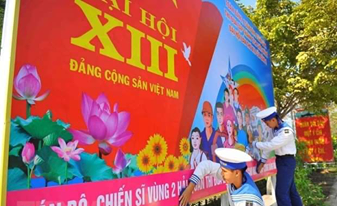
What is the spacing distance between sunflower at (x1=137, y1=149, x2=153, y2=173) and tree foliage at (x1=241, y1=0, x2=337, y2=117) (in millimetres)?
4998

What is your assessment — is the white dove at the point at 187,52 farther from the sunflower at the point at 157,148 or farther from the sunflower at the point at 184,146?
the sunflower at the point at 157,148

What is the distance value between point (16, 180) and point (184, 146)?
1.34 metres

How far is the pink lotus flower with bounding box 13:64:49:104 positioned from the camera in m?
1.18

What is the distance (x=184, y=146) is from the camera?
2.28 metres

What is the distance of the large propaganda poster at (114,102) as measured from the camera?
4.01 ft

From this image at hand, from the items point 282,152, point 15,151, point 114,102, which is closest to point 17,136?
point 15,151

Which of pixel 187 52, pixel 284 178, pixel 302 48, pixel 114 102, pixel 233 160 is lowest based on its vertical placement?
pixel 284 178

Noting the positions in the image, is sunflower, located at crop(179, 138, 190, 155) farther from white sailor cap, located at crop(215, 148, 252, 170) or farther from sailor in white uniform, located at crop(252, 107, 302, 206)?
sailor in white uniform, located at crop(252, 107, 302, 206)

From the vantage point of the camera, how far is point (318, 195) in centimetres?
535

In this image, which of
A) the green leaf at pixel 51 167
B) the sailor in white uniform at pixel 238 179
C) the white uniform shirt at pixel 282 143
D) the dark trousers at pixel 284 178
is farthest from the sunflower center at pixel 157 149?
the dark trousers at pixel 284 178

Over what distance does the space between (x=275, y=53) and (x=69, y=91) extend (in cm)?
646

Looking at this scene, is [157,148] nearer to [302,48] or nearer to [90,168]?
[90,168]

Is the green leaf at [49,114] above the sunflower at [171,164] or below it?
above

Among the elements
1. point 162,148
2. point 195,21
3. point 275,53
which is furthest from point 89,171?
point 275,53
